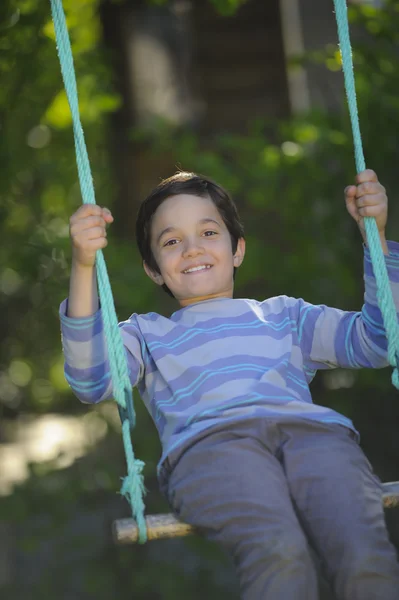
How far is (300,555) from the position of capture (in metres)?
1.86

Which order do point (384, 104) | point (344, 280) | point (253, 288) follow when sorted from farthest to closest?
point (253, 288), point (344, 280), point (384, 104)

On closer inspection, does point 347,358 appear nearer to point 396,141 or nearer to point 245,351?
Answer: point 245,351

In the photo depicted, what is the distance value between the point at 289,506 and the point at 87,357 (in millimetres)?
603

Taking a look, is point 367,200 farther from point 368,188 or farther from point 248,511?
point 248,511

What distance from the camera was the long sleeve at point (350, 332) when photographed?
2.27 metres

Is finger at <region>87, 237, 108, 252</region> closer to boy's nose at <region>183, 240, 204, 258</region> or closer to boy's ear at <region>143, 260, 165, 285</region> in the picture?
boy's nose at <region>183, 240, 204, 258</region>

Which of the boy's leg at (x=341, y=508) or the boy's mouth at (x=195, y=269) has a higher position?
the boy's mouth at (x=195, y=269)

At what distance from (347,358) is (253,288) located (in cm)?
305

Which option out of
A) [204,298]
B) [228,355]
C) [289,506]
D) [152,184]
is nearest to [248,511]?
[289,506]

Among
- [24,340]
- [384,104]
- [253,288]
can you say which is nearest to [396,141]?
[384,104]

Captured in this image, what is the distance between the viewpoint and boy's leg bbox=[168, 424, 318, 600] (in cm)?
184

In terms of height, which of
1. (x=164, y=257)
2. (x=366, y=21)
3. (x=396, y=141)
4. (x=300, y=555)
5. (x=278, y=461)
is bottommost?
(x=300, y=555)

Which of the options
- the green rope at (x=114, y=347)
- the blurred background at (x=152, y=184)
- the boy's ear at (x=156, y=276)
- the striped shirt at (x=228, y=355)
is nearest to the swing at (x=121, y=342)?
the green rope at (x=114, y=347)

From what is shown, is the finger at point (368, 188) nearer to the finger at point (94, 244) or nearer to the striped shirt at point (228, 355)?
the striped shirt at point (228, 355)
